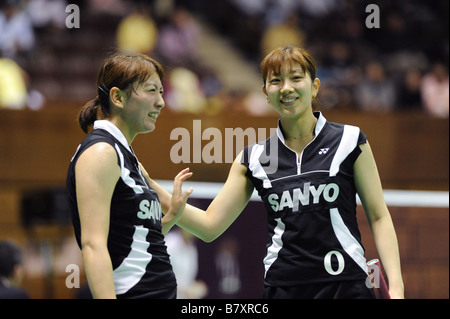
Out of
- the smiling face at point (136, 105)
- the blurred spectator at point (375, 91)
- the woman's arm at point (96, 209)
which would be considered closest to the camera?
the woman's arm at point (96, 209)

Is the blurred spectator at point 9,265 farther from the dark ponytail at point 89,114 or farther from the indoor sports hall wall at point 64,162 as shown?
the indoor sports hall wall at point 64,162

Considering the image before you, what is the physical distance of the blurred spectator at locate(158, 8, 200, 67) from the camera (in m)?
11.9

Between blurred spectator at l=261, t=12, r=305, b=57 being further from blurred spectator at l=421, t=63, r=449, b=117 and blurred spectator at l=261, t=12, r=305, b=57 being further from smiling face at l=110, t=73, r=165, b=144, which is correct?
smiling face at l=110, t=73, r=165, b=144

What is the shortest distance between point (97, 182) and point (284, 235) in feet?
3.03

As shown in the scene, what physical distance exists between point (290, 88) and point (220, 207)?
0.76 meters

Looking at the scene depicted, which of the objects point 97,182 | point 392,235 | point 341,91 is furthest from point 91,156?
point 341,91

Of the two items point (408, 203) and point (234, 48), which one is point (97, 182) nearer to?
point (408, 203)

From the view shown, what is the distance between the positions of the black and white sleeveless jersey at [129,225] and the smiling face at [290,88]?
754 mm

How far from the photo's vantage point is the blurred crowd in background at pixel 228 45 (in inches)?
418

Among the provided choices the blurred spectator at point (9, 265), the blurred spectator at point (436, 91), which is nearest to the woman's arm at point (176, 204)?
the blurred spectator at point (9, 265)

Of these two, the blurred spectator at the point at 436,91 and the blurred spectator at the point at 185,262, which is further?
the blurred spectator at the point at 436,91

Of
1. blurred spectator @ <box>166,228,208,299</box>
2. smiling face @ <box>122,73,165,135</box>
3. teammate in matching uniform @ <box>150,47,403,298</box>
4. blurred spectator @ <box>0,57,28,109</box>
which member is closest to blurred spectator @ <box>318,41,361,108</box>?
blurred spectator @ <box>0,57,28,109</box>

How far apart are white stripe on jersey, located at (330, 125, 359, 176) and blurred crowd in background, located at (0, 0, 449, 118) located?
20.1 ft

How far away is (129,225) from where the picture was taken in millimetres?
3221
